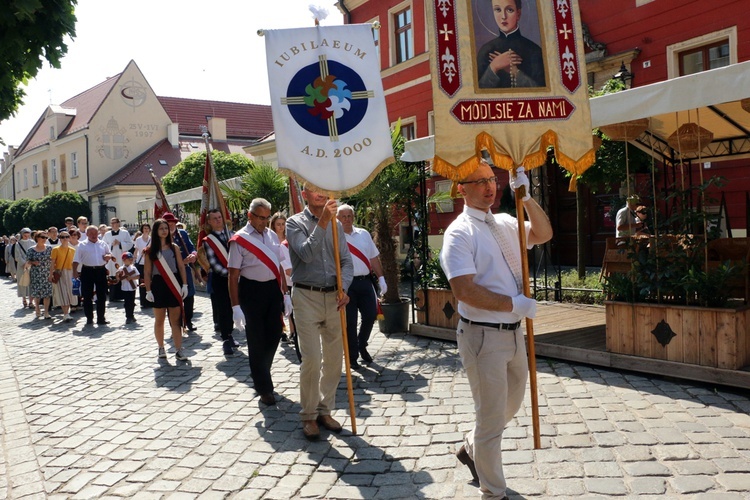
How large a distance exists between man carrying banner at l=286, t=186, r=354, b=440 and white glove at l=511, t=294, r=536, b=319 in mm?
1845

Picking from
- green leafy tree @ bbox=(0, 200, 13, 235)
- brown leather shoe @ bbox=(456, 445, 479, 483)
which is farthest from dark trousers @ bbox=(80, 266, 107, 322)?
green leafy tree @ bbox=(0, 200, 13, 235)

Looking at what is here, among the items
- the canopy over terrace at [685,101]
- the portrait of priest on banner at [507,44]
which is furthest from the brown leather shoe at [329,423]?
the canopy over terrace at [685,101]

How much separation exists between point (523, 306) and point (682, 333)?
325 cm

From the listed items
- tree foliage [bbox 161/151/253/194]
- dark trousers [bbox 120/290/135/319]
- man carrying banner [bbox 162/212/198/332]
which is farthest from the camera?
tree foliage [bbox 161/151/253/194]

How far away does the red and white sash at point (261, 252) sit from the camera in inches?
253

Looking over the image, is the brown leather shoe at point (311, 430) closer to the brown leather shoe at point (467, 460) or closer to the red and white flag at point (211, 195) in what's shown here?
the brown leather shoe at point (467, 460)

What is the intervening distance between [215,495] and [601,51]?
14.2m

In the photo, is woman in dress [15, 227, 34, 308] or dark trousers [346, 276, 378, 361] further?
woman in dress [15, 227, 34, 308]

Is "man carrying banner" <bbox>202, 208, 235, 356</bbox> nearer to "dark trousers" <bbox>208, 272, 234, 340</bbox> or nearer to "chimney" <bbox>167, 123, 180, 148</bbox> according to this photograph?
"dark trousers" <bbox>208, 272, 234, 340</bbox>

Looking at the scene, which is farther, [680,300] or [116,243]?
[116,243]

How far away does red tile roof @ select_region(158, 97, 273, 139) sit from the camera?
52.2 metres

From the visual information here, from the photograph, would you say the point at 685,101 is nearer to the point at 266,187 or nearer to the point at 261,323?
the point at 261,323

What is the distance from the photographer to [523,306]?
3.57 meters

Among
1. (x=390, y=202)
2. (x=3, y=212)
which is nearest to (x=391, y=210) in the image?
(x=390, y=202)
